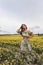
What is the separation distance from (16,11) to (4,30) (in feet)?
1.16

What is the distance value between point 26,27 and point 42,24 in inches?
11.3

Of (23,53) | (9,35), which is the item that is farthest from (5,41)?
(23,53)

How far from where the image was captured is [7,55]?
3.09m

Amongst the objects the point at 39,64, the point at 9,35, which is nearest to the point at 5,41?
the point at 9,35

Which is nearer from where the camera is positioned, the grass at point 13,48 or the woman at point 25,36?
the grass at point 13,48

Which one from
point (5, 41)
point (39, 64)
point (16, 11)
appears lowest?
point (39, 64)

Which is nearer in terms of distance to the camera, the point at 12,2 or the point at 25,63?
the point at 25,63

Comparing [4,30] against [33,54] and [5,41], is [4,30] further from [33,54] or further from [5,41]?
[33,54]

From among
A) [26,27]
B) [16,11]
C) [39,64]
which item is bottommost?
[39,64]

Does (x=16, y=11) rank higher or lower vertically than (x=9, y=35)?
higher

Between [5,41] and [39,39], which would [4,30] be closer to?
[5,41]

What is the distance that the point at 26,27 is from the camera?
10.5ft

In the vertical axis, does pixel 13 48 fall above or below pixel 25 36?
below

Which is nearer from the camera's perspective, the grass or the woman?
the grass
